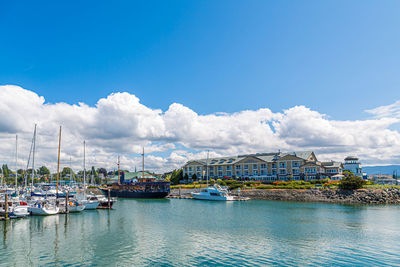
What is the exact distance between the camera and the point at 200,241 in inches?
1141

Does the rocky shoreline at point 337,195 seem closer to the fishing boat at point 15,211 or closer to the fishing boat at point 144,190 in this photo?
the fishing boat at point 144,190

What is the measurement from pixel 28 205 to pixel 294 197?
63.3 m

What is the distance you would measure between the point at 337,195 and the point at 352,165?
59068 mm

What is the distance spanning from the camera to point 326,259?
2303 cm

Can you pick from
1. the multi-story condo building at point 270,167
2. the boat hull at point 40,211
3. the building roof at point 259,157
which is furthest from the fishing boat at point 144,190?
the building roof at point 259,157

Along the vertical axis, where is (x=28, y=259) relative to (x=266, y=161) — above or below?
below

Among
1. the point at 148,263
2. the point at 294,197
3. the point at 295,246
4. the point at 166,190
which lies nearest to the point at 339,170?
the point at 294,197

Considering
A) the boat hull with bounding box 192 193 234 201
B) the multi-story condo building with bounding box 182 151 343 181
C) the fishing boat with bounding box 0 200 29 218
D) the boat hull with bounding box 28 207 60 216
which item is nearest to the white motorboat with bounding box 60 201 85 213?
the boat hull with bounding box 28 207 60 216

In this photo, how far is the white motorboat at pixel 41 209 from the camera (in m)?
45.7

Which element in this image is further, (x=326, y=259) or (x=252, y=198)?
(x=252, y=198)

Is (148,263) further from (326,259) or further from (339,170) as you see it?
(339,170)

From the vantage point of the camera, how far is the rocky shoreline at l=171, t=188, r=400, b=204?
6775 centimetres

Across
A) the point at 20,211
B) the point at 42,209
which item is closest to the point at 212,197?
the point at 42,209

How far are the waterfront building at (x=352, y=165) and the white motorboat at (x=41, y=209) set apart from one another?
383 ft
